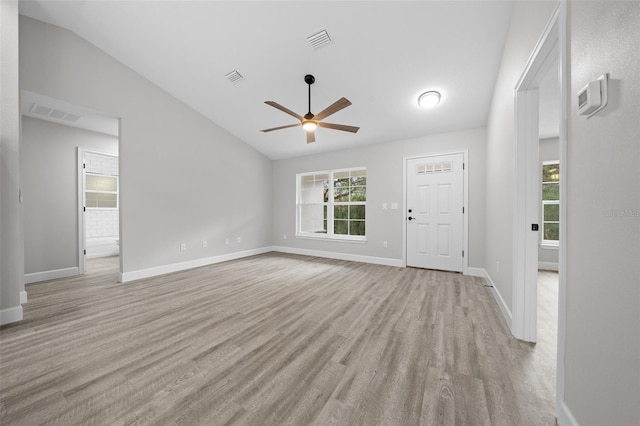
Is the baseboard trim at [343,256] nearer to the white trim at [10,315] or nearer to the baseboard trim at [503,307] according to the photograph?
the baseboard trim at [503,307]

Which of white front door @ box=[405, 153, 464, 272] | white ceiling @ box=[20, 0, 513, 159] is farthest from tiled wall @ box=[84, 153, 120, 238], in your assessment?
white front door @ box=[405, 153, 464, 272]

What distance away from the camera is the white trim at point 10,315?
89.9 inches

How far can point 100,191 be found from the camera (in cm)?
574

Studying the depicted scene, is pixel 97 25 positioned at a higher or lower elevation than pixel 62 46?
higher

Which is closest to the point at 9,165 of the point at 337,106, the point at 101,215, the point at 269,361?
the point at 269,361

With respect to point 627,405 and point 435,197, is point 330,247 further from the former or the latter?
point 627,405

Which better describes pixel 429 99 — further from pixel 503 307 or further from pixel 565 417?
pixel 565 417

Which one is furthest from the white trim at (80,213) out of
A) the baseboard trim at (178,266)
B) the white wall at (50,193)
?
the baseboard trim at (178,266)

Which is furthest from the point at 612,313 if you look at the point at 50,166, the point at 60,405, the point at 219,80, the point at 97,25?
the point at 50,166

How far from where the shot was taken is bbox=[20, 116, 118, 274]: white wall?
12.0ft

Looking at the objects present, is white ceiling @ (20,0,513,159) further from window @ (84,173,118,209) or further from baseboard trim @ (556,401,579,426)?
window @ (84,173,118,209)

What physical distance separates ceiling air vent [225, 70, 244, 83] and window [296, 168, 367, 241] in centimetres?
269

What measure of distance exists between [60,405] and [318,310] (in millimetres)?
1869

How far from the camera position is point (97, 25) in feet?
10.3
